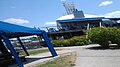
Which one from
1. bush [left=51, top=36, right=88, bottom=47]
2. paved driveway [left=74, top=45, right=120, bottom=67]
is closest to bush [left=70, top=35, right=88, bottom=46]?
bush [left=51, top=36, right=88, bottom=47]

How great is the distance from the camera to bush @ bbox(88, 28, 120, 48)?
2458 centimetres

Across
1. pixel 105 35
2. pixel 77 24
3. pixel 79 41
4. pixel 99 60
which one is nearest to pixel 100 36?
pixel 105 35

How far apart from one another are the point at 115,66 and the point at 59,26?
1615 inches

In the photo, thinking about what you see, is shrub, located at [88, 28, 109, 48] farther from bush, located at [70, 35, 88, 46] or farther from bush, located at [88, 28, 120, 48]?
bush, located at [70, 35, 88, 46]

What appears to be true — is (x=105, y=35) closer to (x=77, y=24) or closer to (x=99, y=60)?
(x=99, y=60)

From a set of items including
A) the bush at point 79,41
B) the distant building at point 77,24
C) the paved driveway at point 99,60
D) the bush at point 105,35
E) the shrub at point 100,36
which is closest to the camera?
the paved driveway at point 99,60

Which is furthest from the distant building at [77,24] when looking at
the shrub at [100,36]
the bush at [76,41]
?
the shrub at [100,36]

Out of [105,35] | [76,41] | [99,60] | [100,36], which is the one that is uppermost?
[99,60]

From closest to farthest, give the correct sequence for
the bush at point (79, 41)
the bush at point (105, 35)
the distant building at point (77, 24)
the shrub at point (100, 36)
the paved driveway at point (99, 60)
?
1. the paved driveway at point (99, 60)
2. the bush at point (105, 35)
3. the shrub at point (100, 36)
4. the bush at point (79, 41)
5. the distant building at point (77, 24)

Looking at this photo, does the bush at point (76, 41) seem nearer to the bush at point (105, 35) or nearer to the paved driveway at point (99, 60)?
the bush at point (105, 35)

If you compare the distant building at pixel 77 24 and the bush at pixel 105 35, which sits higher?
→ the bush at pixel 105 35

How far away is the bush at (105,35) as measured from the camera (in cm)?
2458

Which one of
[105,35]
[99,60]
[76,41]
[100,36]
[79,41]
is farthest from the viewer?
[76,41]

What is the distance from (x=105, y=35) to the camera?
25031 millimetres
